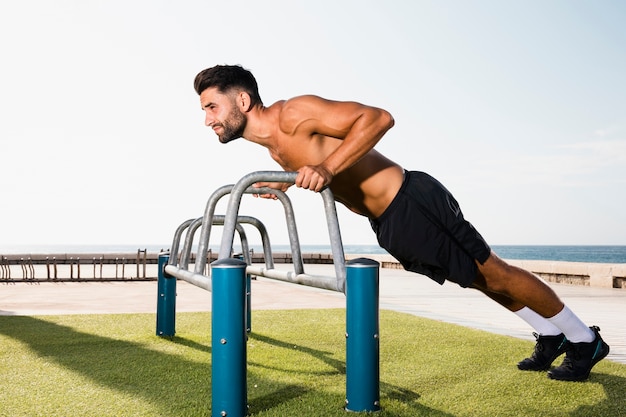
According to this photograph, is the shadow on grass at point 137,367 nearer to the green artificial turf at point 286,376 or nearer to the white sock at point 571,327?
the green artificial turf at point 286,376

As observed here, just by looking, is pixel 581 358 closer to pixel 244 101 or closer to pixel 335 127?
pixel 335 127

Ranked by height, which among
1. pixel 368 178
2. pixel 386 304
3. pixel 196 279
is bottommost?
pixel 386 304

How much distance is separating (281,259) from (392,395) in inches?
1015

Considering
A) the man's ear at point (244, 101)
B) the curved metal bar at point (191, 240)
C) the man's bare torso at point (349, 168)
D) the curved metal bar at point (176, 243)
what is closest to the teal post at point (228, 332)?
the man's bare torso at point (349, 168)

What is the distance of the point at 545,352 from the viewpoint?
3248 mm

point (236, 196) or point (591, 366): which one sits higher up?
point (236, 196)

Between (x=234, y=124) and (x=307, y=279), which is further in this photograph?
(x=307, y=279)

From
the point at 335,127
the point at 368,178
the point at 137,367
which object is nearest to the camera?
the point at 335,127

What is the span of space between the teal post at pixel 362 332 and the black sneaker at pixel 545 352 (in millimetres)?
1376

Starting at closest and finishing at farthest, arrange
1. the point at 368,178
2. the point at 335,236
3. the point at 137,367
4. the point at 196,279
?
1. the point at 335,236
2. the point at 368,178
3. the point at 196,279
4. the point at 137,367

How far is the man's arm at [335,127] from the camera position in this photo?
205cm

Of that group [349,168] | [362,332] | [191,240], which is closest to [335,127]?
[349,168]

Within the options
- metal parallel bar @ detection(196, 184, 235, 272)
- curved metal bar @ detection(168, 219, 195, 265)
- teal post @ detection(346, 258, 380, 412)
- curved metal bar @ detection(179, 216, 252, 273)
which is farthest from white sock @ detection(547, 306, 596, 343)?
curved metal bar @ detection(168, 219, 195, 265)

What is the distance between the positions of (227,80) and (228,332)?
39.4 inches
